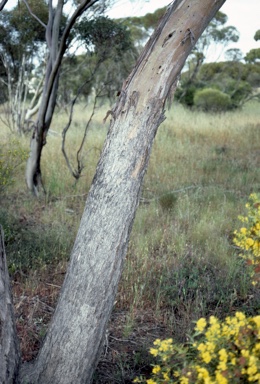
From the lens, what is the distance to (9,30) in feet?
40.9

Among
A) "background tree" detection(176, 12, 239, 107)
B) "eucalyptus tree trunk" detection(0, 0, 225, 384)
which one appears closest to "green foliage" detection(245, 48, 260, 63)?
"background tree" detection(176, 12, 239, 107)

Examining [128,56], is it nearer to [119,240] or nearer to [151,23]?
[151,23]

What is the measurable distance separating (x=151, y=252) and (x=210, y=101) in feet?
43.9

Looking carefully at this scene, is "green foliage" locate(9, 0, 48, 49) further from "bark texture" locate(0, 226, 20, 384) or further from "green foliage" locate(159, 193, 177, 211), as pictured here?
"bark texture" locate(0, 226, 20, 384)

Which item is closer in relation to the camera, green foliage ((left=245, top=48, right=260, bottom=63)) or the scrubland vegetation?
the scrubland vegetation

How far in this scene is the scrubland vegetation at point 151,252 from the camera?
12.3ft

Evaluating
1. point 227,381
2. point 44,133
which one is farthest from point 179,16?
point 44,133

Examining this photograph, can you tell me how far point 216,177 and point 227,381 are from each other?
675 cm

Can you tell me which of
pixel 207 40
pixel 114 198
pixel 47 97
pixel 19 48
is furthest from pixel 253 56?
pixel 114 198

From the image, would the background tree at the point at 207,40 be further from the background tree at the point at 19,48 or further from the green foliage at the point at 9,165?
the green foliage at the point at 9,165

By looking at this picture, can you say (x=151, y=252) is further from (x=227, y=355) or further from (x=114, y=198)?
(x=227, y=355)

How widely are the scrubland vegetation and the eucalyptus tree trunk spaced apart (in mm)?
486

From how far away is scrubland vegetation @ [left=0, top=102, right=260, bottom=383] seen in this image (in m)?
3.76

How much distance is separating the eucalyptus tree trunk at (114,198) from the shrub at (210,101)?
49.5 feet
